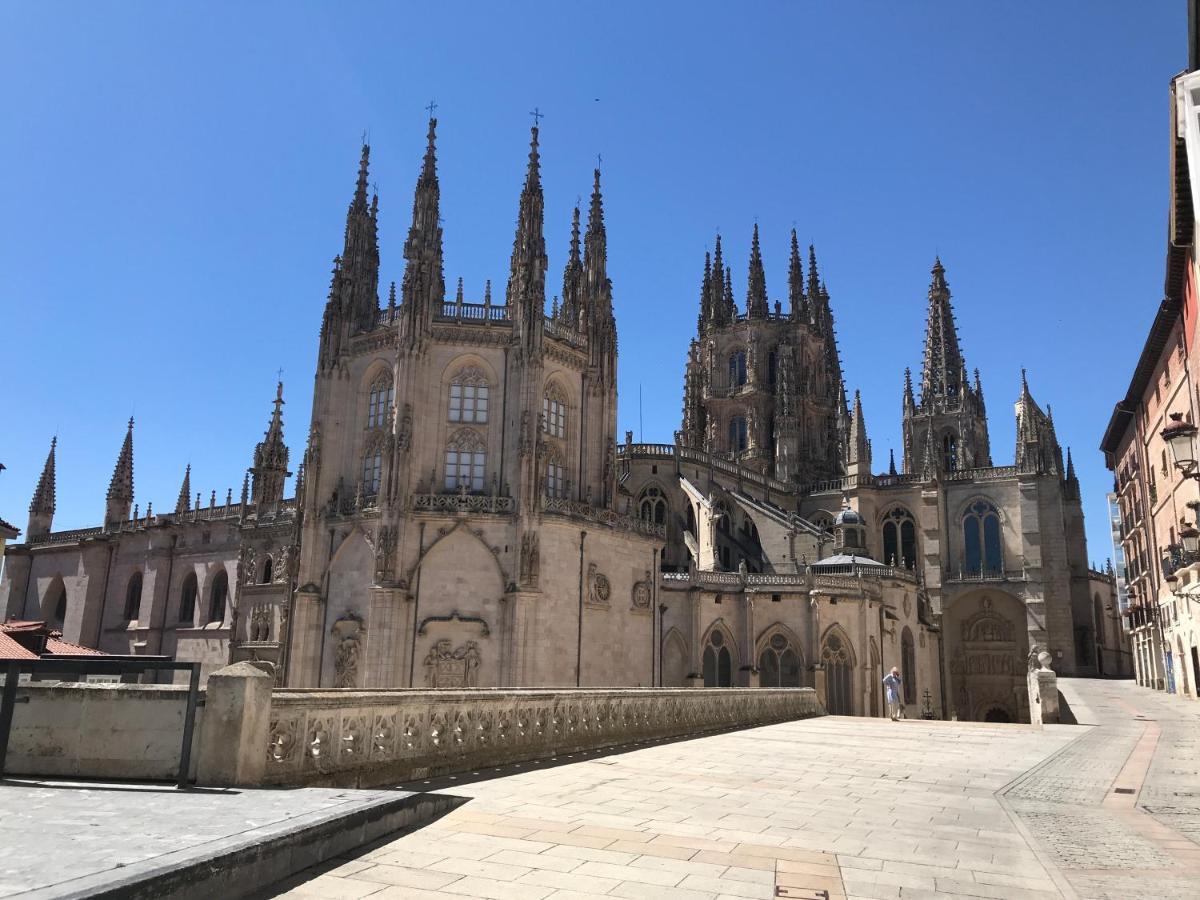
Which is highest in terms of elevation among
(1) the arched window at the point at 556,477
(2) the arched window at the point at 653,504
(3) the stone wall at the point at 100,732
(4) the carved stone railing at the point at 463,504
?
(2) the arched window at the point at 653,504

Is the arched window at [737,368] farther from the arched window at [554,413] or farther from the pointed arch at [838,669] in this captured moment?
the arched window at [554,413]

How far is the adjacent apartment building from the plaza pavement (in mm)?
8131

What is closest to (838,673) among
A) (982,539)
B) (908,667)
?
(908,667)

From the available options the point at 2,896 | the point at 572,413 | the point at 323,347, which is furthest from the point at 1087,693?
the point at 2,896

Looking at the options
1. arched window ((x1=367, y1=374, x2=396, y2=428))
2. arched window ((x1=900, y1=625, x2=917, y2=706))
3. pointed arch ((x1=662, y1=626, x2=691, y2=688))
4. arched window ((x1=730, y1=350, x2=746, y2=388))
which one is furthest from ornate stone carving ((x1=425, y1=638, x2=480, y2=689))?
Answer: arched window ((x1=730, y1=350, x2=746, y2=388))

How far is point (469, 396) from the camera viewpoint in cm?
3459

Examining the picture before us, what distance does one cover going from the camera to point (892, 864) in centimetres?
714

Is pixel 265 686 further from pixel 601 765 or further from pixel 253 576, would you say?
pixel 253 576

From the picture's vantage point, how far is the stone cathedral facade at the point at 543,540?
32.3m

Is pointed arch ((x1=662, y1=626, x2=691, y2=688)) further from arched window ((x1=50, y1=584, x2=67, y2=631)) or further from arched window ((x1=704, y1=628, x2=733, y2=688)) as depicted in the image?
arched window ((x1=50, y1=584, x2=67, y2=631))

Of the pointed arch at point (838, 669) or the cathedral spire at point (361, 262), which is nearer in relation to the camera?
the cathedral spire at point (361, 262)

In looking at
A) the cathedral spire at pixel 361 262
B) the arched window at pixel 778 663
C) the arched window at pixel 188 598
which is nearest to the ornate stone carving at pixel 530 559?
the cathedral spire at pixel 361 262

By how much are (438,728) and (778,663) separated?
3350cm

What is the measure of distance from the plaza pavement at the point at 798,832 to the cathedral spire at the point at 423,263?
2210 centimetres
